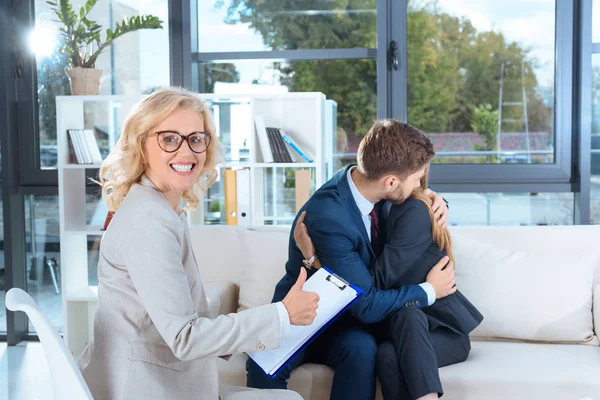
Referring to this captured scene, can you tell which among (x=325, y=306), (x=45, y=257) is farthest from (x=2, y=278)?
(x=325, y=306)

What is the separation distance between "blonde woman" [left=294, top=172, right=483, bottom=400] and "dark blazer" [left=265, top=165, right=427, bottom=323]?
37mm

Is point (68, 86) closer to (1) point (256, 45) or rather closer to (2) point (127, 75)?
(2) point (127, 75)

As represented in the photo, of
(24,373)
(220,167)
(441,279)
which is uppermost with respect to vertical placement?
(220,167)

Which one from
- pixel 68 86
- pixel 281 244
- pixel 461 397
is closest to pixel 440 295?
pixel 461 397

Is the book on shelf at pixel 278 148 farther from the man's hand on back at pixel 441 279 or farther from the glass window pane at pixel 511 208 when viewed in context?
the man's hand on back at pixel 441 279

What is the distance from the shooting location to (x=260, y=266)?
3047 millimetres

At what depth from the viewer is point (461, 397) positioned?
2.47 metres

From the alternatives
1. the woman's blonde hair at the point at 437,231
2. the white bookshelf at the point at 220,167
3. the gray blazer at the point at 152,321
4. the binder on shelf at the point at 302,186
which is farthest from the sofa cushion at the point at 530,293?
the gray blazer at the point at 152,321

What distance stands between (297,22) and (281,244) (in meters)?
1.77

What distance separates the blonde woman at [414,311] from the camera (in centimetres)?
235

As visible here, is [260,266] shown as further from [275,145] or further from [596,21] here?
[596,21]

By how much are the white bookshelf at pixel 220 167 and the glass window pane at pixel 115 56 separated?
0.36m

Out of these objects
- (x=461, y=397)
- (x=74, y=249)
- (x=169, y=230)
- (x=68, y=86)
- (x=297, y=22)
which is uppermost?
(x=297, y=22)

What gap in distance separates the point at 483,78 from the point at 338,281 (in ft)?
8.33
